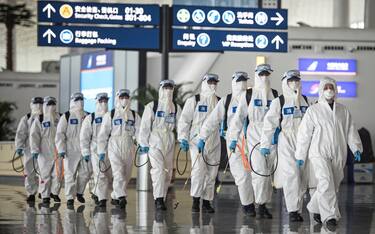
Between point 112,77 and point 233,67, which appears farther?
point 112,77

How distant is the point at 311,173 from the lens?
14.2 metres

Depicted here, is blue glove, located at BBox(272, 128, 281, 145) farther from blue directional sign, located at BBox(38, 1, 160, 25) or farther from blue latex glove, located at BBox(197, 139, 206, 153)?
blue directional sign, located at BBox(38, 1, 160, 25)

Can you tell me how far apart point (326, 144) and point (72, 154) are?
19.6 ft

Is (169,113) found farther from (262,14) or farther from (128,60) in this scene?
(128,60)

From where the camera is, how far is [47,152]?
60.7 ft

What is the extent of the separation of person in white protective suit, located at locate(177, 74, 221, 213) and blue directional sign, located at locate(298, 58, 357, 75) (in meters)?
12.8

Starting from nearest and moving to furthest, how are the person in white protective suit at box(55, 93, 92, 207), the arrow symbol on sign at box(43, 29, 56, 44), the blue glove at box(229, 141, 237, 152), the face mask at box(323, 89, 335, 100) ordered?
1. the face mask at box(323, 89, 335, 100)
2. the blue glove at box(229, 141, 237, 152)
3. the person in white protective suit at box(55, 93, 92, 207)
4. the arrow symbol on sign at box(43, 29, 56, 44)

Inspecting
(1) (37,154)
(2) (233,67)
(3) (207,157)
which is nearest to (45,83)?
(2) (233,67)

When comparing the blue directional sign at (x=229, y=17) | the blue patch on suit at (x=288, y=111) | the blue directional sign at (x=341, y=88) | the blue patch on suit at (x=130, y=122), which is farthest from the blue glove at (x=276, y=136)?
the blue directional sign at (x=341, y=88)

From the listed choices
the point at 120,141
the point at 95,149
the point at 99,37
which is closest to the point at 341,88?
the point at 99,37

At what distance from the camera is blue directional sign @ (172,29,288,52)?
2206 cm

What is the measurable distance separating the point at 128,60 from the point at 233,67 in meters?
3.91

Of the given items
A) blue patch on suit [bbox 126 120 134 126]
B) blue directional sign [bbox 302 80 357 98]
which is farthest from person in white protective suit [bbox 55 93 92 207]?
blue directional sign [bbox 302 80 357 98]

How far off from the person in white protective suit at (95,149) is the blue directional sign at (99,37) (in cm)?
419
